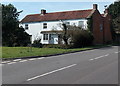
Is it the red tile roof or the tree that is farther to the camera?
the red tile roof

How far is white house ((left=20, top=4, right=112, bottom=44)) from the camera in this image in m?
42.4

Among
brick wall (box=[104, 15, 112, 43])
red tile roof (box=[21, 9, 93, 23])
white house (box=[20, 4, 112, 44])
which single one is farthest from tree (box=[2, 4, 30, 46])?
brick wall (box=[104, 15, 112, 43])

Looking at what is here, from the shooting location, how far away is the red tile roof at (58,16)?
43078mm

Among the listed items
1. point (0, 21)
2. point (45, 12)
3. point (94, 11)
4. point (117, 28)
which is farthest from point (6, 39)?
point (117, 28)

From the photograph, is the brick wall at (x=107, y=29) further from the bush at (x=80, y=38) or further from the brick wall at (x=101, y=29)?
the bush at (x=80, y=38)

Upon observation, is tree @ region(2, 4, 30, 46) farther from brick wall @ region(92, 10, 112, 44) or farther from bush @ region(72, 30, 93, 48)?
brick wall @ region(92, 10, 112, 44)

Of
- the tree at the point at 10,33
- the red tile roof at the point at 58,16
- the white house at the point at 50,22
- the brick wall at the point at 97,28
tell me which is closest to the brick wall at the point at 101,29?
the brick wall at the point at 97,28

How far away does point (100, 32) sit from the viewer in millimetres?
Result: 46469

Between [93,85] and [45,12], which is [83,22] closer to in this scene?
[45,12]

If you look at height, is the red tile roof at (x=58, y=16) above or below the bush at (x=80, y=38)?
above

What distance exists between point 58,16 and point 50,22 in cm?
219

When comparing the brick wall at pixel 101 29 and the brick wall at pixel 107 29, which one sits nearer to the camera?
the brick wall at pixel 101 29

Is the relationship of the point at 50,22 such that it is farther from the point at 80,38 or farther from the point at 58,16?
the point at 80,38

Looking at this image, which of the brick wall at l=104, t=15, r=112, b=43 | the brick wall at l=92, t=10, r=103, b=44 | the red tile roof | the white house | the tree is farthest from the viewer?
the brick wall at l=104, t=15, r=112, b=43
